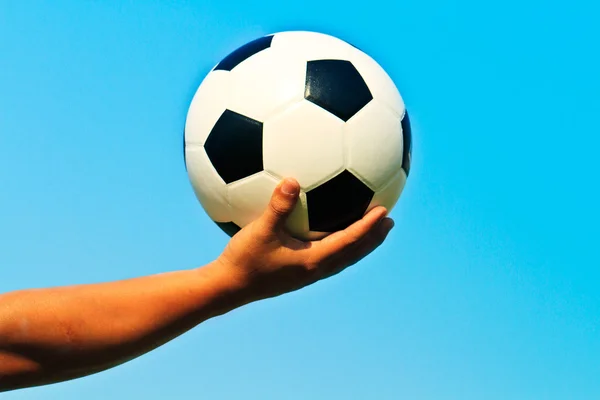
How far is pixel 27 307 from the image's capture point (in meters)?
3.52

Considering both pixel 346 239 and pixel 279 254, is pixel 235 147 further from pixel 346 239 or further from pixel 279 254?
pixel 279 254

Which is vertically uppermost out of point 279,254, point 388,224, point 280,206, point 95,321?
point 388,224

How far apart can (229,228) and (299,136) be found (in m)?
1.02

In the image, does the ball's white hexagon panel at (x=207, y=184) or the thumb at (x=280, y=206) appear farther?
the ball's white hexagon panel at (x=207, y=184)

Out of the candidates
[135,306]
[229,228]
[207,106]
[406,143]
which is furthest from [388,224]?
[135,306]

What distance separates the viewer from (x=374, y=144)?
540 centimetres

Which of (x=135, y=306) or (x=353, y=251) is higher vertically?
(x=353, y=251)

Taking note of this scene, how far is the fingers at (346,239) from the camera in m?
4.41

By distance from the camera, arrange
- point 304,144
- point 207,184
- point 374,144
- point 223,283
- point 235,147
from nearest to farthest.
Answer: point 223,283
point 304,144
point 235,147
point 374,144
point 207,184

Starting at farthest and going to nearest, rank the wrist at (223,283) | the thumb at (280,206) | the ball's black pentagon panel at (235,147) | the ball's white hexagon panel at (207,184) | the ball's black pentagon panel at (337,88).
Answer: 1. the ball's white hexagon panel at (207,184)
2. the ball's black pentagon panel at (337,88)
3. the ball's black pentagon panel at (235,147)
4. the thumb at (280,206)
5. the wrist at (223,283)

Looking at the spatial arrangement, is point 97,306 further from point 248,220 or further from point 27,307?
point 248,220

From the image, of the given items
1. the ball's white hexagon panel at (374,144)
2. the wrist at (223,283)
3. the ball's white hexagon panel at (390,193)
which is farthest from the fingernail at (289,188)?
the ball's white hexagon panel at (390,193)

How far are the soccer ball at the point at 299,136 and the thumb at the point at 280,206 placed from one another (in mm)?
716

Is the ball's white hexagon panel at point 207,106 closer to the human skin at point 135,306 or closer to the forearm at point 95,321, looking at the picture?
the human skin at point 135,306
